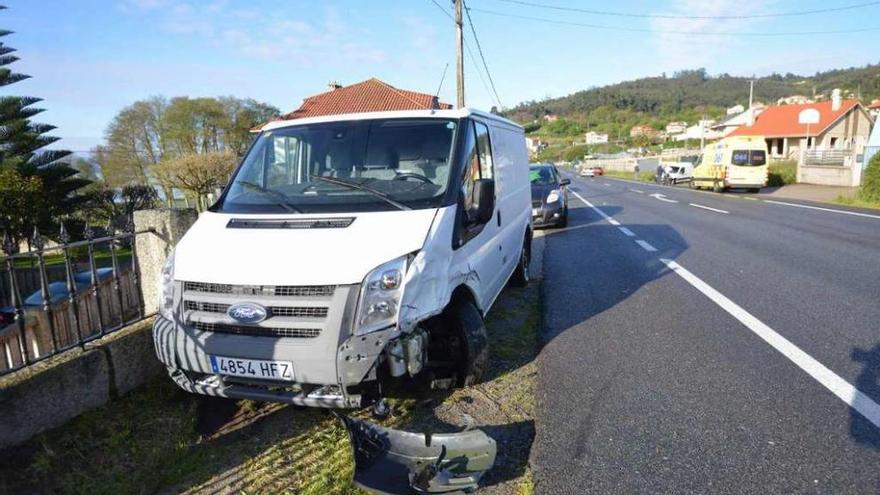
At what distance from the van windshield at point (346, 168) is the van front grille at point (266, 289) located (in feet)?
2.43

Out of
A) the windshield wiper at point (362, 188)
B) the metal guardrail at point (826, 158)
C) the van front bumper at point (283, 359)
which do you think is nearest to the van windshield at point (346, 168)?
the windshield wiper at point (362, 188)

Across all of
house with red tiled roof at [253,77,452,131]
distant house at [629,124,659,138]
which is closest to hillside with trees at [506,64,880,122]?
distant house at [629,124,659,138]

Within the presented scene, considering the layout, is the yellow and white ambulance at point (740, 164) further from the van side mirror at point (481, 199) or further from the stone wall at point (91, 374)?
the stone wall at point (91, 374)

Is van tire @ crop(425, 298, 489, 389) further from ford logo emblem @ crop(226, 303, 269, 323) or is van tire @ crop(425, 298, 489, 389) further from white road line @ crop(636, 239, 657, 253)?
white road line @ crop(636, 239, 657, 253)

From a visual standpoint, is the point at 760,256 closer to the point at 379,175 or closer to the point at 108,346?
the point at 379,175

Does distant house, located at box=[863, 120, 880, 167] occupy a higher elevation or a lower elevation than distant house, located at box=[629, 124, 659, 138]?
lower

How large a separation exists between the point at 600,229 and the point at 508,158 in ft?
25.1

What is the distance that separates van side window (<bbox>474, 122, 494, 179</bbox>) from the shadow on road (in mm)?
3063

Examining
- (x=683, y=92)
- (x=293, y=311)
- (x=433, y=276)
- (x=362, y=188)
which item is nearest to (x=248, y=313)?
(x=293, y=311)

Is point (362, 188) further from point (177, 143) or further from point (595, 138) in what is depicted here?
point (595, 138)

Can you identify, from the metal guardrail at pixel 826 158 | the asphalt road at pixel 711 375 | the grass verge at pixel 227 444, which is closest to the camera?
the asphalt road at pixel 711 375

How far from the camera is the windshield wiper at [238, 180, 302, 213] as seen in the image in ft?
12.5

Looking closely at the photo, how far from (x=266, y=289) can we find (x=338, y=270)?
464 mm

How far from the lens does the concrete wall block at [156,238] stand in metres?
4.61
